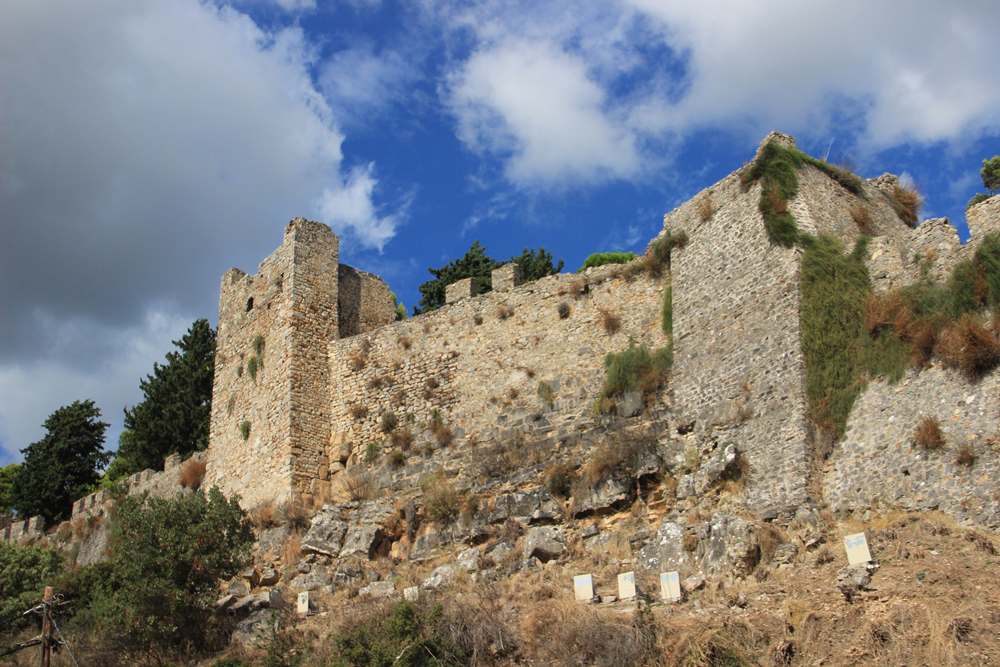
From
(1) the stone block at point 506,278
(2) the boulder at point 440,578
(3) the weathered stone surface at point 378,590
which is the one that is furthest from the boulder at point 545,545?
(1) the stone block at point 506,278

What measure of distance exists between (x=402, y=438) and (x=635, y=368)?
6.02 meters

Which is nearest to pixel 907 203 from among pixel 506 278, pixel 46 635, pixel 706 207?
pixel 706 207

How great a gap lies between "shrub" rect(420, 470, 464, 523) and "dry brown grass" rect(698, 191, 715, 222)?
739 cm

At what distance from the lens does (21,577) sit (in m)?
20.5

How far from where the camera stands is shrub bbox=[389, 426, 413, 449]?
19812 millimetres

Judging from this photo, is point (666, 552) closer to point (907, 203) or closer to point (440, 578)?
point (440, 578)

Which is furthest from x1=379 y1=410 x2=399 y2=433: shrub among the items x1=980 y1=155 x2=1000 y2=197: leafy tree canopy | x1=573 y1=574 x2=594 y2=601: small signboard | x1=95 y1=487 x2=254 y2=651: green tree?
x1=980 y1=155 x2=1000 y2=197: leafy tree canopy

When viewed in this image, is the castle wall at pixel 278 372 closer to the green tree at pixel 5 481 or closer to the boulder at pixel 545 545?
the boulder at pixel 545 545

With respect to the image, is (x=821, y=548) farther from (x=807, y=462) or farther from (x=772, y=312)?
(x=772, y=312)

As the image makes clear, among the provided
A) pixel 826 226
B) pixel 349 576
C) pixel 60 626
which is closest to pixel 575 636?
pixel 349 576

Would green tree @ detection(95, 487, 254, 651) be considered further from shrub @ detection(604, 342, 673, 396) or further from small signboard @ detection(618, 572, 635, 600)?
small signboard @ detection(618, 572, 635, 600)

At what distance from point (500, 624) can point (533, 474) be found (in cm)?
466

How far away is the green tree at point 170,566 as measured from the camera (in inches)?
603

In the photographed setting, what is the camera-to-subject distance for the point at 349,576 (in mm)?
16359
